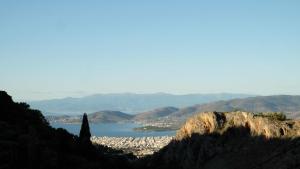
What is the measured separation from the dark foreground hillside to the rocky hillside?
718 centimetres

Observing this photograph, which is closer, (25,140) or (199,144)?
(25,140)

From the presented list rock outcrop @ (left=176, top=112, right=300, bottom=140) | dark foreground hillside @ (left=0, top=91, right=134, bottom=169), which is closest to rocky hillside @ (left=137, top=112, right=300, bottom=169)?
rock outcrop @ (left=176, top=112, right=300, bottom=140)

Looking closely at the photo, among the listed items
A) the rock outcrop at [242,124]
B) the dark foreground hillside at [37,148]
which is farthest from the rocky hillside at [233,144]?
the dark foreground hillside at [37,148]

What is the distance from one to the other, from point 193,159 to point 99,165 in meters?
13.8

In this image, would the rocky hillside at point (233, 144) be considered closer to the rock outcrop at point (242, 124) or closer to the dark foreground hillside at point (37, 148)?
the rock outcrop at point (242, 124)

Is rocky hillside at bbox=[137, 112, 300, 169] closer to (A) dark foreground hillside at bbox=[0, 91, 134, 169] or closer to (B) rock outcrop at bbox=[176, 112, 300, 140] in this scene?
(B) rock outcrop at bbox=[176, 112, 300, 140]

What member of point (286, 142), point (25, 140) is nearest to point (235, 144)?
point (286, 142)

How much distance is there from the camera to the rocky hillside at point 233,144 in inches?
2007

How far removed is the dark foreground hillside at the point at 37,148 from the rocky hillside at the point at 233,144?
718 centimetres

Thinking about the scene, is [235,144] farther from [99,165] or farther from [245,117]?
[99,165]

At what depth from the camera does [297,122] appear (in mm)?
54375

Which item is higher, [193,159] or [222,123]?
[222,123]

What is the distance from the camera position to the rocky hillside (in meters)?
51.0

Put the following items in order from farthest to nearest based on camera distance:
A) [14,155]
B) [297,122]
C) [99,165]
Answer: [297,122]
[99,165]
[14,155]
